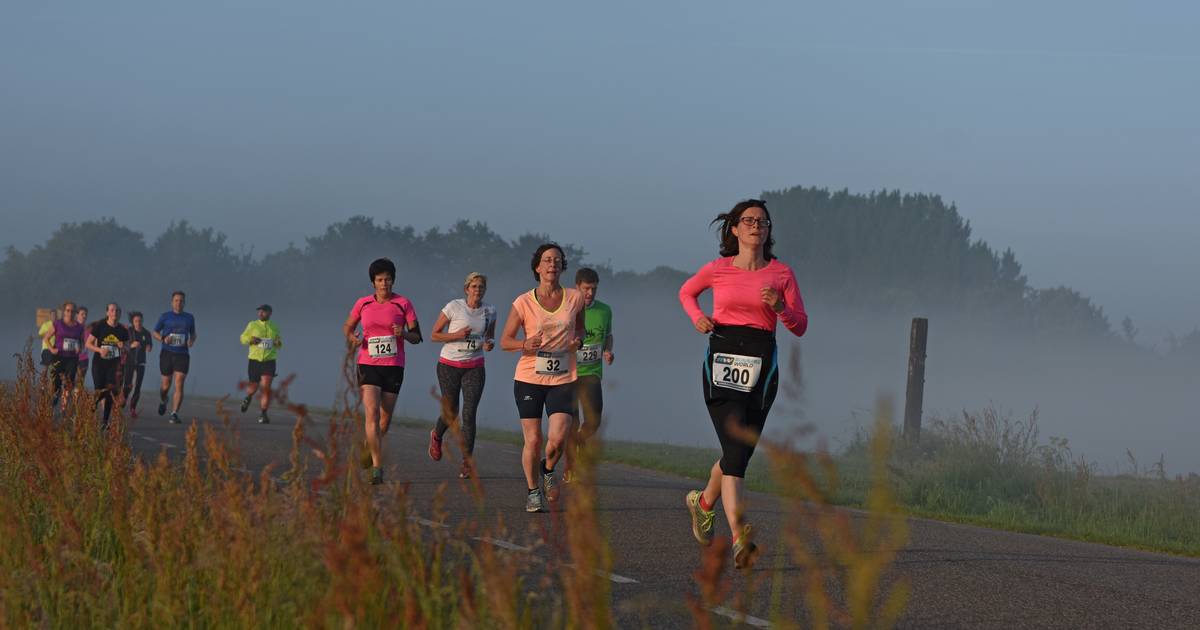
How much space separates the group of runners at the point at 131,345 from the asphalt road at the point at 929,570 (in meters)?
6.90

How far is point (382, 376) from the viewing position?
39.6ft

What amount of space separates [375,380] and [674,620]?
6.25 m

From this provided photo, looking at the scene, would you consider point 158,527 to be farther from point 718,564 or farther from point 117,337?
point 117,337

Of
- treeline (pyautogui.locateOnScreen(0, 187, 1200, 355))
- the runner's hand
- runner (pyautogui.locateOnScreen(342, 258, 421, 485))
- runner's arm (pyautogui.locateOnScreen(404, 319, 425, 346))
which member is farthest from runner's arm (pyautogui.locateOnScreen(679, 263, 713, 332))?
treeline (pyautogui.locateOnScreen(0, 187, 1200, 355))

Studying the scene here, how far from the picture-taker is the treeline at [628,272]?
147 m

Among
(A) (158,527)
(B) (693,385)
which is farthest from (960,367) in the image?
(A) (158,527)

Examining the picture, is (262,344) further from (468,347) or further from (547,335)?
(547,335)

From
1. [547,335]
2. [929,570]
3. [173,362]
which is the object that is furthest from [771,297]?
[173,362]

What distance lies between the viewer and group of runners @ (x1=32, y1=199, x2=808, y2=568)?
755 centimetres

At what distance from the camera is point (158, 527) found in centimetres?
518

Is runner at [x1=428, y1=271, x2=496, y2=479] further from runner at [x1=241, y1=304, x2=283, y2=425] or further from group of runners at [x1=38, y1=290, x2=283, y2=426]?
runner at [x1=241, y1=304, x2=283, y2=425]

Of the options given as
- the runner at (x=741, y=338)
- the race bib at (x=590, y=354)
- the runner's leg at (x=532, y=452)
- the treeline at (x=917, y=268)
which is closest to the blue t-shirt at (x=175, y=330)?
the race bib at (x=590, y=354)

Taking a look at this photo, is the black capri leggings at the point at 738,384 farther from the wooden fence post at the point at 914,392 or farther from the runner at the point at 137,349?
the runner at the point at 137,349

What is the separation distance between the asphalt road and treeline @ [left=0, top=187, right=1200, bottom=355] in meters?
125
